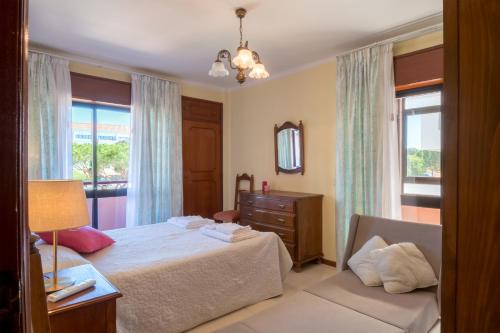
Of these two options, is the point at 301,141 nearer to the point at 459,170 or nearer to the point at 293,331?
the point at 293,331

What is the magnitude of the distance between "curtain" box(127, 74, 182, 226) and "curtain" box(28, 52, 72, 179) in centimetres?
82

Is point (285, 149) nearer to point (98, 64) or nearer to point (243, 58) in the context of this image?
point (243, 58)

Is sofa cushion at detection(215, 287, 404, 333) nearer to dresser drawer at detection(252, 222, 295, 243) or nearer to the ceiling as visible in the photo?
dresser drawer at detection(252, 222, 295, 243)

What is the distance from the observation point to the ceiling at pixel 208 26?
8.31 ft

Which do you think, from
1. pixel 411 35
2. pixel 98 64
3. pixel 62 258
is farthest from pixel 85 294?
pixel 411 35

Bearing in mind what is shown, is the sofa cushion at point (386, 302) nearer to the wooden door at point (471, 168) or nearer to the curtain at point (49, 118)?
the wooden door at point (471, 168)

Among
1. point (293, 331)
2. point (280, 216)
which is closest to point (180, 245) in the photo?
point (293, 331)

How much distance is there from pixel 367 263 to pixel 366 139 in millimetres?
1560

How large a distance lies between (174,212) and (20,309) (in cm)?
421

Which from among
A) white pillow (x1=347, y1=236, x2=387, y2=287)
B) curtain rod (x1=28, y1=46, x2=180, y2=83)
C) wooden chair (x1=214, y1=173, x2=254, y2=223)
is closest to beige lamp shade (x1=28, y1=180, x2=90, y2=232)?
white pillow (x1=347, y1=236, x2=387, y2=287)

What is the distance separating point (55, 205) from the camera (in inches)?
53.3

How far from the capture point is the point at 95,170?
3932mm

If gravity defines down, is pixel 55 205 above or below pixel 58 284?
above

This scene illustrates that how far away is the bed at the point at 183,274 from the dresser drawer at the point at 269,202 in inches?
31.3
